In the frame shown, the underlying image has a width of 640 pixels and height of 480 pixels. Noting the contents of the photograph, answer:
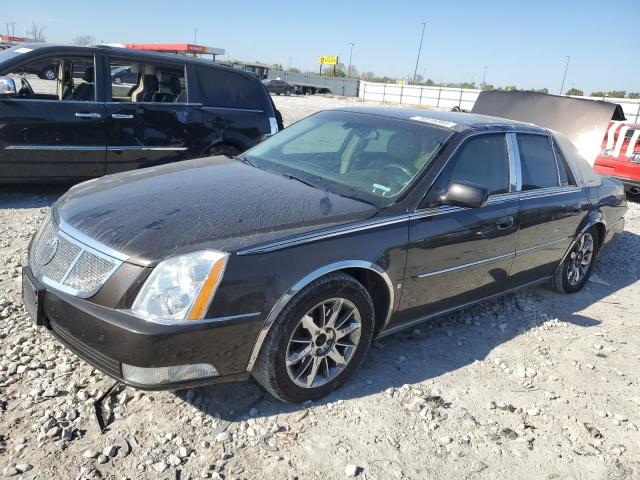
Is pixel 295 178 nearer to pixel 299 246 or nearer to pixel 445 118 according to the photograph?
pixel 299 246

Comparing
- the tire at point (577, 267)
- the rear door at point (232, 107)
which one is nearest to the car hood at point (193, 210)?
the tire at point (577, 267)

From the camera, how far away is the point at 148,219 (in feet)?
8.83

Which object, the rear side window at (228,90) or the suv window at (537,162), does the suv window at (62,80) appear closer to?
the rear side window at (228,90)

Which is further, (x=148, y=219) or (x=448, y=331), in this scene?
(x=448, y=331)

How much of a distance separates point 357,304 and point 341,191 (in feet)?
2.43

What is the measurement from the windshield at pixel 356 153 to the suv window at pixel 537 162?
85 cm

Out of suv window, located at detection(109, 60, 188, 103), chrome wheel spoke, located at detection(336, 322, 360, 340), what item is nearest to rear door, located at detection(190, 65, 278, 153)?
suv window, located at detection(109, 60, 188, 103)

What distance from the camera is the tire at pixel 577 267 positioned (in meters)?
4.85

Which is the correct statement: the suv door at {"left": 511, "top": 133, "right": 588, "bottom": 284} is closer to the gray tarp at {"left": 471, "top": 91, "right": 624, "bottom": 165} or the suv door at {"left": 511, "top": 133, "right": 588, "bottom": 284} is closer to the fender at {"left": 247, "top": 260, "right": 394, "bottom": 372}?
the fender at {"left": 247, "top": 260, "right": 394, "bottom": 372}

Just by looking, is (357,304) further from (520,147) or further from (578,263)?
(578,263)

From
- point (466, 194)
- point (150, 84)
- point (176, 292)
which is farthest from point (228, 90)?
point (176, 292)

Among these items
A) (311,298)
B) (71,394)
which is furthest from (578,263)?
(71,394)

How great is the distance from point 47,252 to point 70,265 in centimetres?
29

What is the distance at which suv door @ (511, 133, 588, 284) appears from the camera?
4023mm
